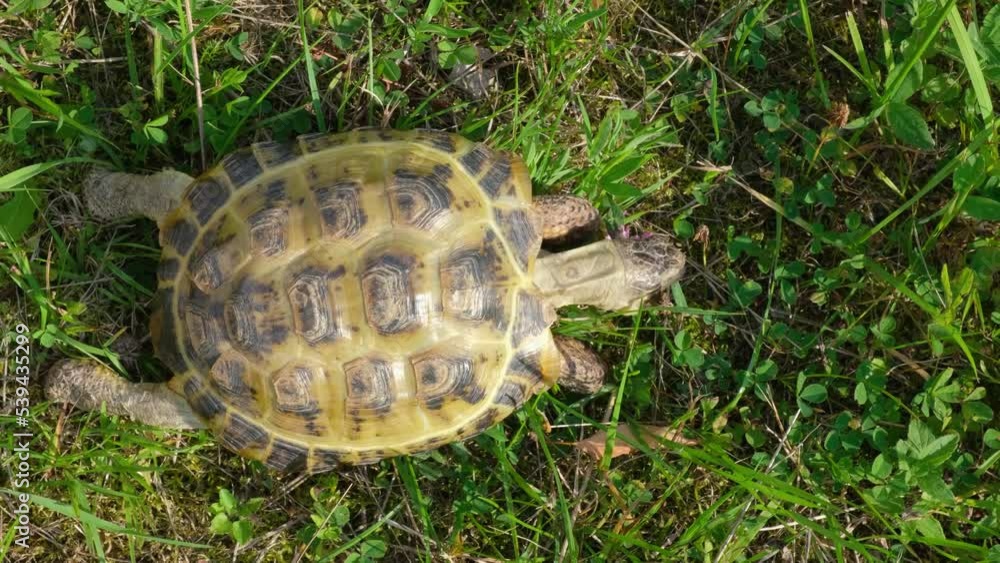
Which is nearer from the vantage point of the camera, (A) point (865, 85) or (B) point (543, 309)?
(B) point (543, 309)

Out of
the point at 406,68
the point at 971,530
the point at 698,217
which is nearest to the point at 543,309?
the point at 698,217

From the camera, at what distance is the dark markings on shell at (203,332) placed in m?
3.09

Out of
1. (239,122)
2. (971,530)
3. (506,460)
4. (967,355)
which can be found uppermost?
(239,122)

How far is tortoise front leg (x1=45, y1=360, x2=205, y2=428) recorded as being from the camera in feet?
11.2

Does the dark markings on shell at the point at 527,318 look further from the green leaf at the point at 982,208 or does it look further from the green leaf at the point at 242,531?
the green leaf at the point at 982,208

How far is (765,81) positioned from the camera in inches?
148

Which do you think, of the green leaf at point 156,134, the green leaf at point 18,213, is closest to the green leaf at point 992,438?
the green leaf at point 156,134

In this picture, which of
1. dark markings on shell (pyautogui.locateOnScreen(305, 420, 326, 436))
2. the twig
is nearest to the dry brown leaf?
dark markings on shell (pyautogui.locateOnScreen(305, 420, 326, 436))

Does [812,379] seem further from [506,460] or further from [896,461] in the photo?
[506,460]

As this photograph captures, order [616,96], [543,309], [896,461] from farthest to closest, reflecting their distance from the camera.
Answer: [616,96], [896,461], [543,309]

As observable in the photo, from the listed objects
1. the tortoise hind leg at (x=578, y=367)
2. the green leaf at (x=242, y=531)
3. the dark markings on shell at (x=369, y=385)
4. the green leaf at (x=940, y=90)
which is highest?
the green leaf at (x=940, y=90)

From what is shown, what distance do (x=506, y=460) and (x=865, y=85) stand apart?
7.33 ft

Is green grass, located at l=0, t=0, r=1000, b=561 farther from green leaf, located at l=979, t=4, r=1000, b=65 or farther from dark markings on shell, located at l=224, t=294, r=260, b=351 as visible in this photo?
dark markings on shell, located at l=224, t=294, r=260, b=351

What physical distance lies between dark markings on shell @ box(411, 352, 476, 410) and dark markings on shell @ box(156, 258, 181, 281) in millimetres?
992
